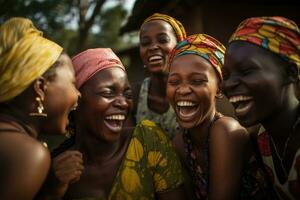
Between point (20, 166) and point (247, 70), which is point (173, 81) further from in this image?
point (20, 166)

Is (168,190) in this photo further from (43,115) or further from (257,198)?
(43,115)

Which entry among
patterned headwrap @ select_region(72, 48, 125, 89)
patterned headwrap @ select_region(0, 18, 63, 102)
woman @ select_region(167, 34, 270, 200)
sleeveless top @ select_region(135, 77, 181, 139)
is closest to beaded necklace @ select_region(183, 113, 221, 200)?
woman @ select_region(167, 34, 270, 200)

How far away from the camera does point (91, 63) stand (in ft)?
9.39

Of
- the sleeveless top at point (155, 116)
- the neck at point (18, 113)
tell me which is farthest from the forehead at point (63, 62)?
the sleeveless top at point (155, 116)

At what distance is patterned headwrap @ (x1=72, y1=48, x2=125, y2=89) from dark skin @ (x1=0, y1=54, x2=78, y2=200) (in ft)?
1.35

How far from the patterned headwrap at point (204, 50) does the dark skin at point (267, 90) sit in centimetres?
46

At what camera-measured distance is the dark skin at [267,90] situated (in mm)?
2311

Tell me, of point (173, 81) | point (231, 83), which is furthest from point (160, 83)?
point (231, 83)

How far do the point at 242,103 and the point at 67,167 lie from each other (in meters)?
1.08

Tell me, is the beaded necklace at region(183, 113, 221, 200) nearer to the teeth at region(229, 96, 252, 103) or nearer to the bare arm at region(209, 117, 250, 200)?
the bare arm at region(209, 117, 250, 200)

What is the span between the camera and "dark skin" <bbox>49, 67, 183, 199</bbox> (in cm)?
273

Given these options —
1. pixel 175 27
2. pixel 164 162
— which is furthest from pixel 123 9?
pixel 164 162

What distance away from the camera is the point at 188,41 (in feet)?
9.87

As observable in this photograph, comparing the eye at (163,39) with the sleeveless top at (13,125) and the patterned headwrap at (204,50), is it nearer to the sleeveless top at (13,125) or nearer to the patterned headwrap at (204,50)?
the patterned headwrap at (204,50)
